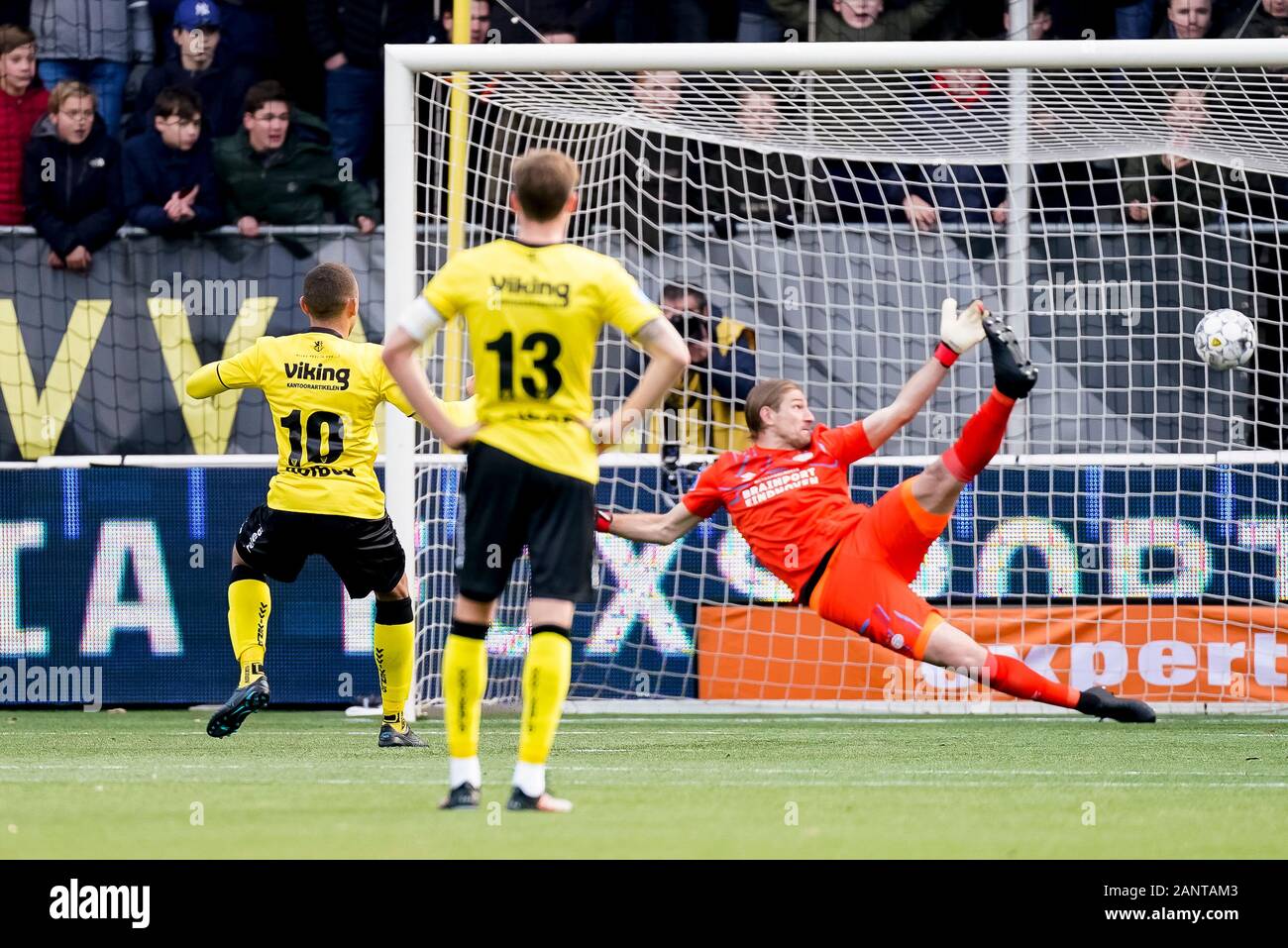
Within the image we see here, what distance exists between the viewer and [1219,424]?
33.2 feet

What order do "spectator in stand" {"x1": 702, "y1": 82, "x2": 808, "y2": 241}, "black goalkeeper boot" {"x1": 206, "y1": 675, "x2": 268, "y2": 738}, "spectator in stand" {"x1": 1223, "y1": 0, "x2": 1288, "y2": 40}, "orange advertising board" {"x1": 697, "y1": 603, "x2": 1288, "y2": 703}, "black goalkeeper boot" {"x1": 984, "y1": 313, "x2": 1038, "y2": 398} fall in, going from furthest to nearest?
"spectator in stand" {"x1": 1223, "y1": 0, "x2": 1288, "y2": 40} → "spectator in stand" {"x1": 702, "y1": 82, "x2": 808, "y2": 241} → "orange advertising board" {"x1": 697, "y1": 603, "x2": 1288, "y2": 703} → "black goalkeeper boot" {"x1": 206, "y1": 675, "x2": 268, "y2": 738} → "black goalkeeper boot" {"x1": 984, "y1": 313, "x2": 1038, "y2": 398}

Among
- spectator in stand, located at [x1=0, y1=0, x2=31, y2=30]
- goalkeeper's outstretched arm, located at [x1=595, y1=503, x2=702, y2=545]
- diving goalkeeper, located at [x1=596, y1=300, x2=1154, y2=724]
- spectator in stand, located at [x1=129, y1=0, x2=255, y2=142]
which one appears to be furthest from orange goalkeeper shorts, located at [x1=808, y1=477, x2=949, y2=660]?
spectator in stand, located at [x1=0, y1=0, x2=31, y2=30]

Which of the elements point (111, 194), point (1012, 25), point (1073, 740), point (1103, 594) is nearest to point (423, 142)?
point (111, 194)

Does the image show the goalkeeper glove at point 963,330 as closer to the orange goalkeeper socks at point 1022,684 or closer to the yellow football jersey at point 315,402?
the orange goalkeeper socks at point 1022,684

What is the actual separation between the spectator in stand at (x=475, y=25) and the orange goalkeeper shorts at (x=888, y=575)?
15.5 ft

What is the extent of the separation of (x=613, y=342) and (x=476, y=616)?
5.08m

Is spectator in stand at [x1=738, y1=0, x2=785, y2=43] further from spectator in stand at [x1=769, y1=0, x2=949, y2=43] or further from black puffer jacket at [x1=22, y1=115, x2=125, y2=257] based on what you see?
black puffer jacket at [x1=22, y1=115, x2=125, y2=257]

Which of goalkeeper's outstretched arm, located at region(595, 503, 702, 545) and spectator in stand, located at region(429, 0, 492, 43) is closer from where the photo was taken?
goalkeeper's outstretched arm, located at region(595, 503, 702, 545)

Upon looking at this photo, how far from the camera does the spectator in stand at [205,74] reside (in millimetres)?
10930

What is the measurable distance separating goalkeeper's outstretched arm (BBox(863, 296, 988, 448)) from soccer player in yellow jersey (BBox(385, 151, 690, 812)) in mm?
2139

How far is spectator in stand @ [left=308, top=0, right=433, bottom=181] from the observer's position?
36.3ft

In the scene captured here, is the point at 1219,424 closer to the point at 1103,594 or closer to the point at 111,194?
the point at 1103,594

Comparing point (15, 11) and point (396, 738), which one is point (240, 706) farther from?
point (15, 11)
